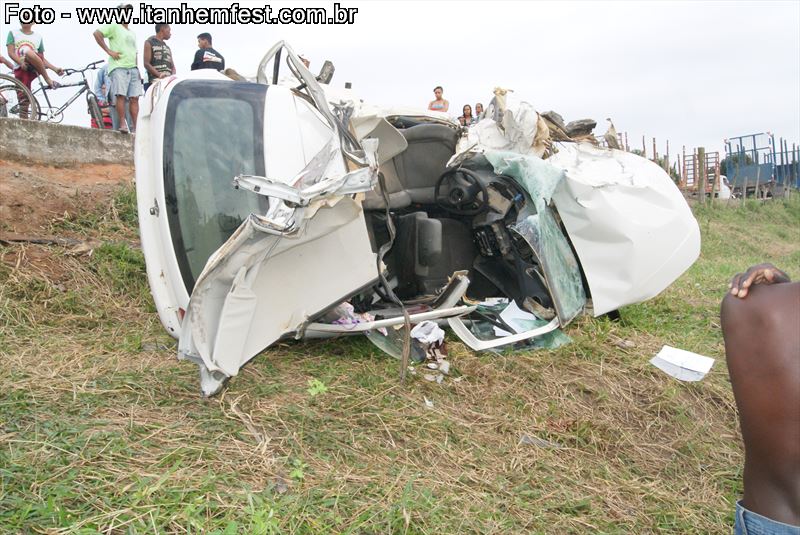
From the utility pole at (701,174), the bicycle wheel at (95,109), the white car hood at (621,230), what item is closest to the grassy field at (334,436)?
the white car hood at (621,230)

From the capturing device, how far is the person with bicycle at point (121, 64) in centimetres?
708

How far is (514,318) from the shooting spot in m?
4.66

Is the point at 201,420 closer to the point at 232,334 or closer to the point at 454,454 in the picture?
the point at 232,334

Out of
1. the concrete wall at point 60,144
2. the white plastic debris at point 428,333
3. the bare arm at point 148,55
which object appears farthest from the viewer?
the bare arm at point 148,55

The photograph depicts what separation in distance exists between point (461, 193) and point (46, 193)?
3.75 metres

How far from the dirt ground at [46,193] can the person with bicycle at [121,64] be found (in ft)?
2.92

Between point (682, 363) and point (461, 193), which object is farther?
point (461, 193)

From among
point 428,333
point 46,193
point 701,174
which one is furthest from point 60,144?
point 701,174

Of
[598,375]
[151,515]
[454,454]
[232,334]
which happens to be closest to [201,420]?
[232,334]

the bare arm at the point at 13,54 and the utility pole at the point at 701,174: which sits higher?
the bare arm at the point at 13,54

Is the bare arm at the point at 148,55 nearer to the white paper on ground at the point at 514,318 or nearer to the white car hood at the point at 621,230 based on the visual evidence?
the white car hood at the point at 621,230

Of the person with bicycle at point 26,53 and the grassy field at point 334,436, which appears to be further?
the person with bicycle at point 26,53

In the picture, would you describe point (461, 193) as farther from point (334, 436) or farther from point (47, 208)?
point (47, 208)

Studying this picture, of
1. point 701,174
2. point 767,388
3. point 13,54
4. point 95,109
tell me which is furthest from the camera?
point 701,174
